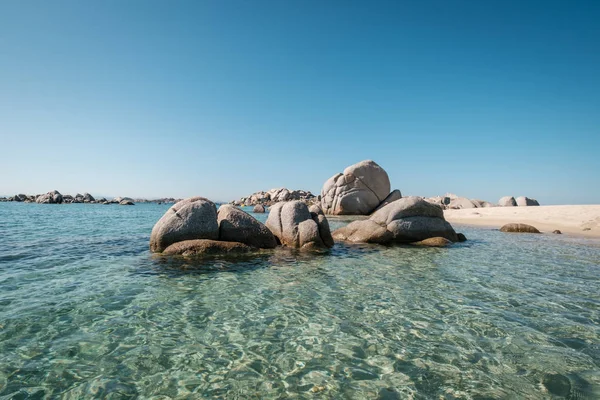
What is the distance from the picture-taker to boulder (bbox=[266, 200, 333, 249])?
1362cm

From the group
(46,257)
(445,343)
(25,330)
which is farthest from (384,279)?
(46,257)

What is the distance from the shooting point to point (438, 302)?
21.5 feet

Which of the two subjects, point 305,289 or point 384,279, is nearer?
point 305,289

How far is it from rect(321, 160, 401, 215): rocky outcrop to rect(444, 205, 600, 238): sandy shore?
33.0 feet

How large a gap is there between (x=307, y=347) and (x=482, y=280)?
6.23m

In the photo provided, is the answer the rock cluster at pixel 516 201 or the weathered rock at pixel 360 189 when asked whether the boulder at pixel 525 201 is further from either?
the weathered rock at pixel 360 189

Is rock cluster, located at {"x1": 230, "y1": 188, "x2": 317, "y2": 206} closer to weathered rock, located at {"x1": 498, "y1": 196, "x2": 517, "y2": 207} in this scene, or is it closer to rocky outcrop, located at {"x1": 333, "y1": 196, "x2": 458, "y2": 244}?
weathered rock, located at {"x1": 498, "y1": 196, "x2": 517, "y2": 207}

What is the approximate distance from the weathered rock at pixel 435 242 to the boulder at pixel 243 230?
757cm

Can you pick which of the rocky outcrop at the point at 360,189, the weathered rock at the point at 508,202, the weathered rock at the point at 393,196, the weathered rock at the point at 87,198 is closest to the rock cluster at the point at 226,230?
the rocky outcrop at the point at 360,189

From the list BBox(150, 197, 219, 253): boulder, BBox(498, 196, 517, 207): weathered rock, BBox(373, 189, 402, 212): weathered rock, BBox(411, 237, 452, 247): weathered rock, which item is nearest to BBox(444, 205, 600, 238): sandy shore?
BBox(373, 189, 402, 212): weathered rock

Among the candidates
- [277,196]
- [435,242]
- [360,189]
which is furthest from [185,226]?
[277,196]

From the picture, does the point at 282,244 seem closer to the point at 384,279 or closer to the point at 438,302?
the point at 384,279

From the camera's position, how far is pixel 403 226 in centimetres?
1606

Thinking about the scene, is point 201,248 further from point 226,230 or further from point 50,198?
point 50,198
